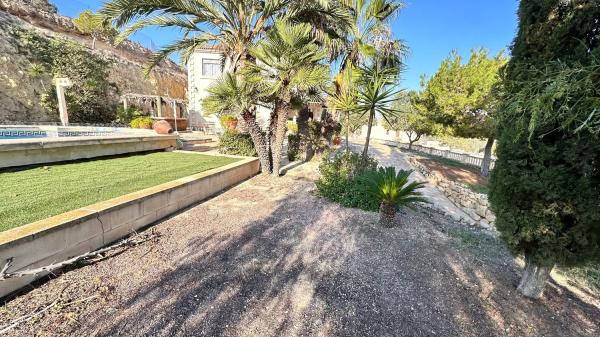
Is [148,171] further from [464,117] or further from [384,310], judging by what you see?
[464,117]

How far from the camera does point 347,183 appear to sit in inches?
242

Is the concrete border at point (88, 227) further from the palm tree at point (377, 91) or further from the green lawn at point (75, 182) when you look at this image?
the palm tree at point (377, 91)

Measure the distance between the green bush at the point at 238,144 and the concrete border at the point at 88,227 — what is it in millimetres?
3972

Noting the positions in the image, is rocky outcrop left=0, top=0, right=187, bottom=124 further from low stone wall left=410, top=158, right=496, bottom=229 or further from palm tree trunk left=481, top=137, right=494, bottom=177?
palm tree trunk left=481, top=137, right=494, bottom=177

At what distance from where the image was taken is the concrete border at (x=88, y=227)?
2.50 metres

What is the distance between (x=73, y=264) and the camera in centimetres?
295

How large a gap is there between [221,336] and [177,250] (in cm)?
171

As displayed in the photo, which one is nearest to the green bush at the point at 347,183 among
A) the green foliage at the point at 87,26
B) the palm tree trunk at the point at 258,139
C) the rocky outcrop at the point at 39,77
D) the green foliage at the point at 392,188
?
A: the green foliage at the point at 392,188

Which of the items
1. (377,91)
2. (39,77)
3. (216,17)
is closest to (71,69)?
(39,77)

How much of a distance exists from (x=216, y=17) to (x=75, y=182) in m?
5.54

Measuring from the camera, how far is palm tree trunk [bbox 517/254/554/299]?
9.35ft

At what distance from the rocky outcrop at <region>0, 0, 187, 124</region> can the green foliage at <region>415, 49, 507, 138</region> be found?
1538 centimetres

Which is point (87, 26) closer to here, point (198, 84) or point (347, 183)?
point (198, 84)

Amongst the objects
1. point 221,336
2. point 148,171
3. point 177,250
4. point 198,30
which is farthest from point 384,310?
point 198,30
